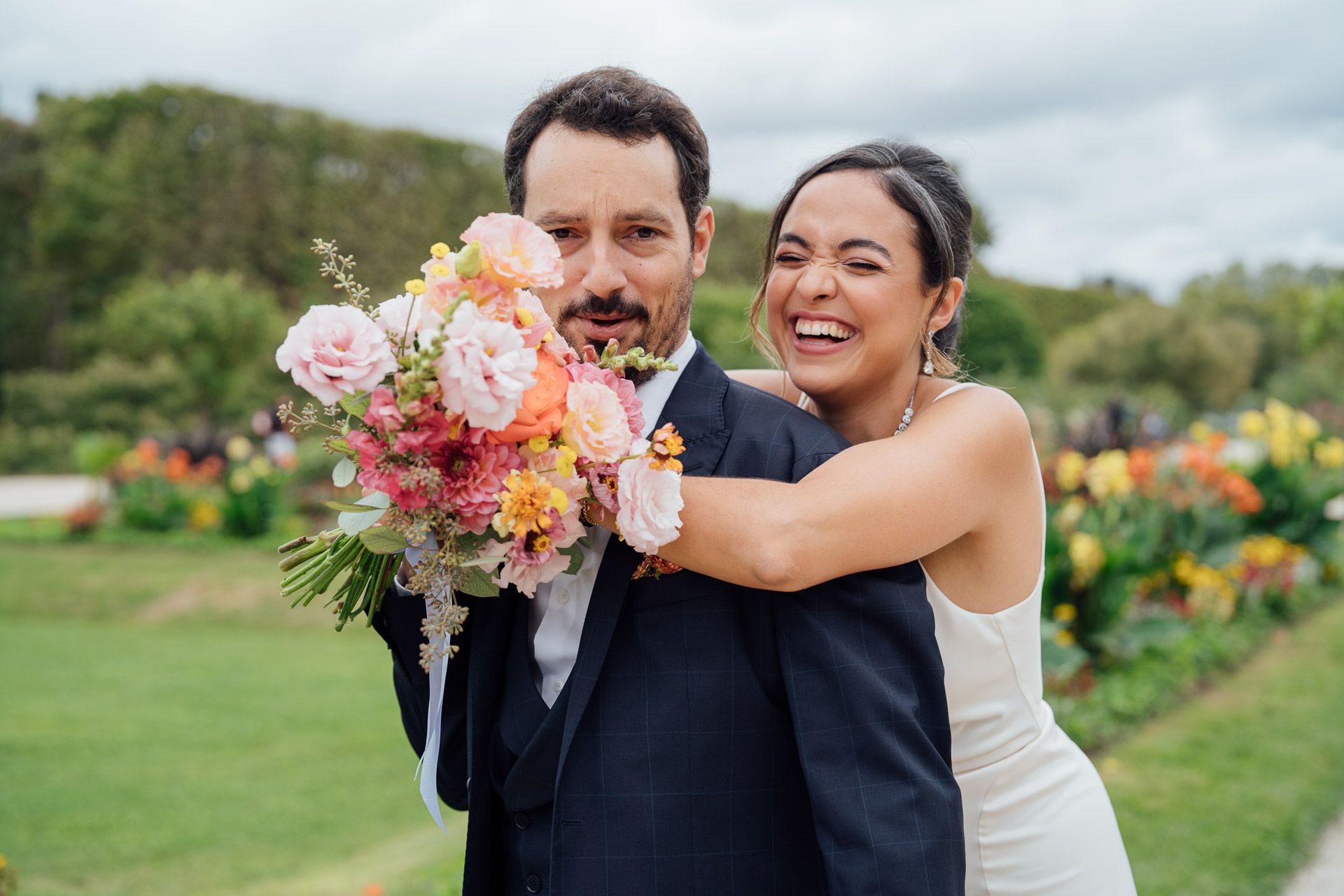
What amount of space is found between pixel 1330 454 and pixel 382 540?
403 inches

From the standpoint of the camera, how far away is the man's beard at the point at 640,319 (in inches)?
83.3

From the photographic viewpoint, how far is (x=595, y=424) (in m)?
1.62

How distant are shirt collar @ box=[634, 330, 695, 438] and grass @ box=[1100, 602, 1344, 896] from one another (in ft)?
12.2

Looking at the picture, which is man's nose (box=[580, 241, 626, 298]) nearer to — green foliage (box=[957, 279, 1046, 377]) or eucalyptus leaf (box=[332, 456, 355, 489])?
eucalyptus leaf (box=[332, 456, 355, 489])

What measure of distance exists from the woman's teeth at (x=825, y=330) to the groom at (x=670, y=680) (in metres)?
0.29

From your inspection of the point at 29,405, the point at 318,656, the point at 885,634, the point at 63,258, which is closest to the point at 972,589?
the point at 885,634

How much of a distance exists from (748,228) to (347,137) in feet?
27.9

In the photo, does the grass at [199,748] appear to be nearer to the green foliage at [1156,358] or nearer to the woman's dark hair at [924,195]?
the woman's dark hair at [924,195]

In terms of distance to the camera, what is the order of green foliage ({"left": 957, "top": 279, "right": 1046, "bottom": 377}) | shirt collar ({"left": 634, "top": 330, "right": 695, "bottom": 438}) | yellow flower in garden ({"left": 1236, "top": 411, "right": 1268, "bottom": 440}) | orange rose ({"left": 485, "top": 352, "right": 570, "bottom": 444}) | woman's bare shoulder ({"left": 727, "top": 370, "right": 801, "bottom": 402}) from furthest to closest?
1. green foliage ({"left": 957, "top": 279, "right": 1046, "bottom": 377})
2. yellow flower in garden ({"left": 1236, "top": 411, "right": 1268, "bottom": 440})
3. woman's bare shoulder ({"left": 727, "top": 370, "right": 801, "bottom": 402})
4. shirt collar ({"left": 634, "top": 330, "right": 695, "bottom": 438})
5. orange rose ({"left": 485, "top": 352, "right": 570, "bottom": 444})

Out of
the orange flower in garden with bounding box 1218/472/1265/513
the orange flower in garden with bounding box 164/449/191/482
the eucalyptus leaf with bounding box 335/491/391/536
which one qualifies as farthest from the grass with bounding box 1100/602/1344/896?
the orange flower in garden with bounding box 164/449/191/482

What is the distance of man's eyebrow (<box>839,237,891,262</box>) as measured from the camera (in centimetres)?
236

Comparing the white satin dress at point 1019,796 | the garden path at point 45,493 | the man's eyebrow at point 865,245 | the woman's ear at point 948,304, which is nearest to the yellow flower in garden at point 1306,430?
the white satin dress at point 1019,796

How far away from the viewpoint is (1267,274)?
4678 cm

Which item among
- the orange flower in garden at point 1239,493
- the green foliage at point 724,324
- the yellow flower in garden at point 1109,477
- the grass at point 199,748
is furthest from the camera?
the green foliage at point 724,324
